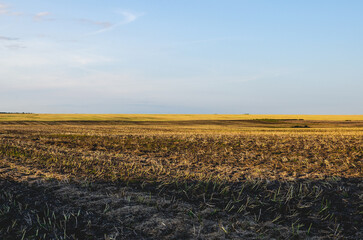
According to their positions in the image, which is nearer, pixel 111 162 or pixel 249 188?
pixel 249 188

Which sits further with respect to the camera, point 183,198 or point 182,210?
point 183,198

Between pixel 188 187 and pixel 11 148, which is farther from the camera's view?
pixel 11 148

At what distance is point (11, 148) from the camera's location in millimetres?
18188

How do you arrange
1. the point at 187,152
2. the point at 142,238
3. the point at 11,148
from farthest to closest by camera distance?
the point at 11,148 < the point at 187,152 < the point at 142,238

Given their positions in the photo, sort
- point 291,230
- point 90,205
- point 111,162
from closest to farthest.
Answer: point 291,230 < point 90,205 < point 111,162

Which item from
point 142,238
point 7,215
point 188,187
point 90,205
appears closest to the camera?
point 142,238

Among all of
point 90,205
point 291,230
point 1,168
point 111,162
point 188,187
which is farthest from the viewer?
point 111,162

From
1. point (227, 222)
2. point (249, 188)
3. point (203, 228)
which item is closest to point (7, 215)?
point (203, 228)

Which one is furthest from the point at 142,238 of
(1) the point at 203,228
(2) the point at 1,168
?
(2) the point at 1,168

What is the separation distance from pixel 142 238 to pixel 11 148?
597 inches

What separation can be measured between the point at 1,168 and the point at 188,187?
7896 mm

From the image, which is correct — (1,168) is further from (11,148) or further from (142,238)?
(142,238)

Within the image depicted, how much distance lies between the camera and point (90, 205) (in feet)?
24.6

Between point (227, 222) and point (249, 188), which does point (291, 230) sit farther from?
point (249, 188)
